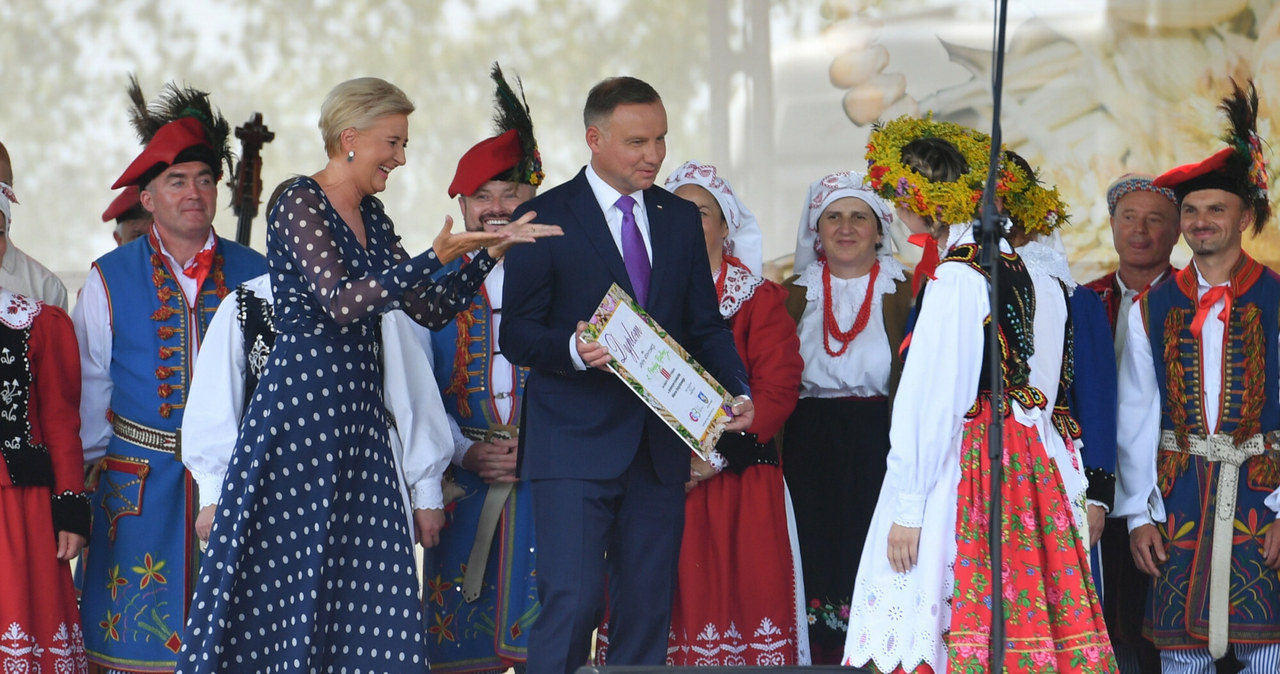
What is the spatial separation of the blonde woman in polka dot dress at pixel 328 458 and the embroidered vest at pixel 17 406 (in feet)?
2.80

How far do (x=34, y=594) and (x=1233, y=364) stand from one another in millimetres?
3454

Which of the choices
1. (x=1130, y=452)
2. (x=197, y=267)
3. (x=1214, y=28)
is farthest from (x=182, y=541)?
(x=1214, y=28)

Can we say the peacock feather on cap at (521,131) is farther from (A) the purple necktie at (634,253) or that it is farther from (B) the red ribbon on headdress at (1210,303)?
(B) the red ribbon on headdress at (1210,303)

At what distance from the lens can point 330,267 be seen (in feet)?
10.8

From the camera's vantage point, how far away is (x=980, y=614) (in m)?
3.24

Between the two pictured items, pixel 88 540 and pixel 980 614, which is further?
pixel 88 540

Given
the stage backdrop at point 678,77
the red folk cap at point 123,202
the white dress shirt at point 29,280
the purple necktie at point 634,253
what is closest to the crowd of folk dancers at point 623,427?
the purple necktie at point 634,253

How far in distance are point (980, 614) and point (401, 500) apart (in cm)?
142

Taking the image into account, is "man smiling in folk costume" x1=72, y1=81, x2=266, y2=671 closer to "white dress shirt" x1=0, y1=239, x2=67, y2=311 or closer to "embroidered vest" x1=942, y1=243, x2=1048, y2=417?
"white dress shirt" x1=0, y1=239, x2=67, y2=311

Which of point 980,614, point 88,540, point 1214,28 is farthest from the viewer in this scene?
point 1214,28

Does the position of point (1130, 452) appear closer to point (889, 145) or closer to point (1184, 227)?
point (1184, 227)

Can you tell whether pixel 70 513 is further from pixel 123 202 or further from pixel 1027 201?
pixel 1027 201

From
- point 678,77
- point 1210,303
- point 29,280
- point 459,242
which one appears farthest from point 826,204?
point 29,280

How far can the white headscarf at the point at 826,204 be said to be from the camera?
4.75 metres
